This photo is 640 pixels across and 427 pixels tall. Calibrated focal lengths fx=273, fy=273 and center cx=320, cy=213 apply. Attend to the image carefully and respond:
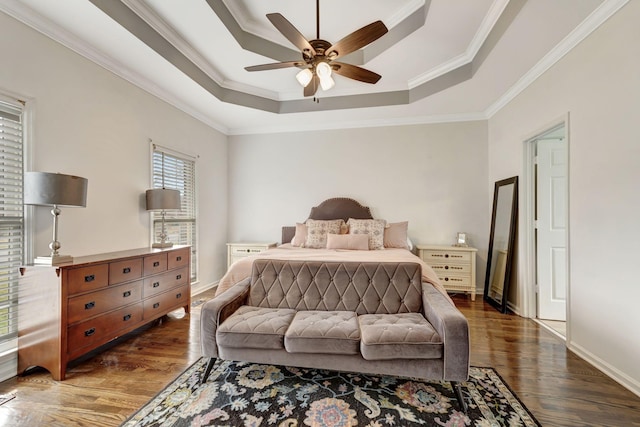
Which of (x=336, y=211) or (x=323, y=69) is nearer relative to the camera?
(x=323, y=69)

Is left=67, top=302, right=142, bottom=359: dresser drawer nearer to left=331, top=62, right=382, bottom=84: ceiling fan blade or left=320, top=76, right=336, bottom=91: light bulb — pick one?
left=320, top=76, right=336, bottom=91: light bulb

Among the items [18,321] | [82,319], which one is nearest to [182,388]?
[82,319]

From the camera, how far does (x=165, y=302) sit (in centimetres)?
300

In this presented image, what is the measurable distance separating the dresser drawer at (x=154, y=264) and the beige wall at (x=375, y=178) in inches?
80.4

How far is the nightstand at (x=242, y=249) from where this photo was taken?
4.54 m

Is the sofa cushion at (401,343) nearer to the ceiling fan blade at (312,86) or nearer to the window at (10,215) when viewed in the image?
the ceiling fan blade at (312,86)

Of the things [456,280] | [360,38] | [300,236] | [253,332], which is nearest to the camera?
[253,332]

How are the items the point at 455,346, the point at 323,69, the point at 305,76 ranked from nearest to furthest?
the point at 455,346
the point at 323,69
the point at 305,76

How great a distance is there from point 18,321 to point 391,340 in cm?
281

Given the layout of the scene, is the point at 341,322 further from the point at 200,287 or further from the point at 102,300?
the point at 200,287

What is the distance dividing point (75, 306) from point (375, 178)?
3.97 metres

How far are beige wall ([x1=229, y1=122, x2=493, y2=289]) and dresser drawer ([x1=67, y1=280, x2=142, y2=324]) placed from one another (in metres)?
2.47

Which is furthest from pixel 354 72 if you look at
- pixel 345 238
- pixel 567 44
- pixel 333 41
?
pixel 345 238

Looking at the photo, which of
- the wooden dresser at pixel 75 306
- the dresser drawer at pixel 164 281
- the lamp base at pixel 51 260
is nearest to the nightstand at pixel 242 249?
the dresser drawer at pixel 164 281
